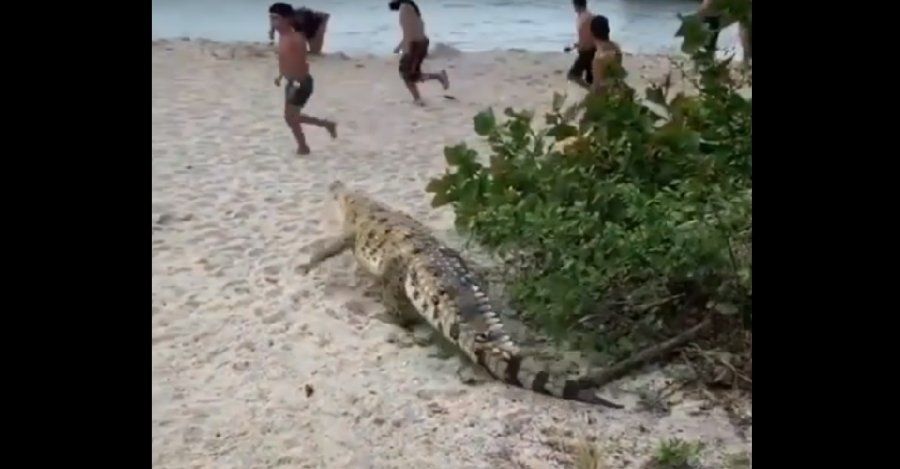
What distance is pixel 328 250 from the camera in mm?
2514

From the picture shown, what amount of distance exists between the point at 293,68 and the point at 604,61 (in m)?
1.21

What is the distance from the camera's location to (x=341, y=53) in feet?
15.6

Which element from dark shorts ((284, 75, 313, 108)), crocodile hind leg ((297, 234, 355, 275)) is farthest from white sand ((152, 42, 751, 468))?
dark shorts ((284, 75, 313, 108))

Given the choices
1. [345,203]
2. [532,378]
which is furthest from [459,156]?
[532,378]

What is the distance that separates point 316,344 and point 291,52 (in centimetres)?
164

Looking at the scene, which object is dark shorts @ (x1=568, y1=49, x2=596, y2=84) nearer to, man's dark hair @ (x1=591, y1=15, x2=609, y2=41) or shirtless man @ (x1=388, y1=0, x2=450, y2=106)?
man's dark hair @ (x1=591, y1=15, x2=609, y2=41)

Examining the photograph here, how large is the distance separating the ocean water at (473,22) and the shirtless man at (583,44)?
57 mm

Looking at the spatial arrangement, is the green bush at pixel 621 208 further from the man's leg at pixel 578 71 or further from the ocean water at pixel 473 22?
the ocean water at pixel 473 22

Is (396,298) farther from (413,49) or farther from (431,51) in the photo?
(431,51)

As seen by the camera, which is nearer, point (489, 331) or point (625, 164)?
point (489, 331)

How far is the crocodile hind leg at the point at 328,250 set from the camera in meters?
2.44
